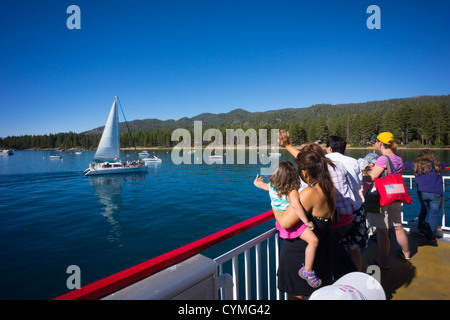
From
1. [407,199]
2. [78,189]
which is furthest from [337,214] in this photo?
[78,189]

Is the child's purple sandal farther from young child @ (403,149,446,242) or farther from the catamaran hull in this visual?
the catamaran hull

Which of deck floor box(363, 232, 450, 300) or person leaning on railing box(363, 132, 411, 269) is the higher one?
person leaning on railing box(363, 132, 411, 269)

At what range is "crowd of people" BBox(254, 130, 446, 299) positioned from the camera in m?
2.33

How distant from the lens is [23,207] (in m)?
19.3

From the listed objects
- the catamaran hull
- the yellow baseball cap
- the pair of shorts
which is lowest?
the catamaran hull

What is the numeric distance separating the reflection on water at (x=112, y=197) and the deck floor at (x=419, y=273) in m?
10.7

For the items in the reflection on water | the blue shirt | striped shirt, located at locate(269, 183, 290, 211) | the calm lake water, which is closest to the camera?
striped shirt, located at locate(269, 183, 290, 211)

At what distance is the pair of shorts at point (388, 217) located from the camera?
11.7 feet

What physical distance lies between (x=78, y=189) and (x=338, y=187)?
29.4 meters

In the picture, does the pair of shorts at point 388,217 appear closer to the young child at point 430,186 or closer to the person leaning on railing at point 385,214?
the person leaning on railing at point 385,214

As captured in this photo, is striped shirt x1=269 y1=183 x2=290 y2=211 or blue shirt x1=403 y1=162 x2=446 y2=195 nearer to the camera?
striped shirt x1=269 y1=183 x2=290 y2=211

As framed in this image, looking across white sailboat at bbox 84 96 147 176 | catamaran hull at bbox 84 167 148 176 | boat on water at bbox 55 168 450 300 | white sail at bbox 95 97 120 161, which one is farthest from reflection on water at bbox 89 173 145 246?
boat on water at bbox 55 168 450 300

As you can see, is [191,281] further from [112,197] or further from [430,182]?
[112,197]

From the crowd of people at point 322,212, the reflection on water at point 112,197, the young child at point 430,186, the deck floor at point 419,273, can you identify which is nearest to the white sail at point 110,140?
the reflection on water at point 112,197
